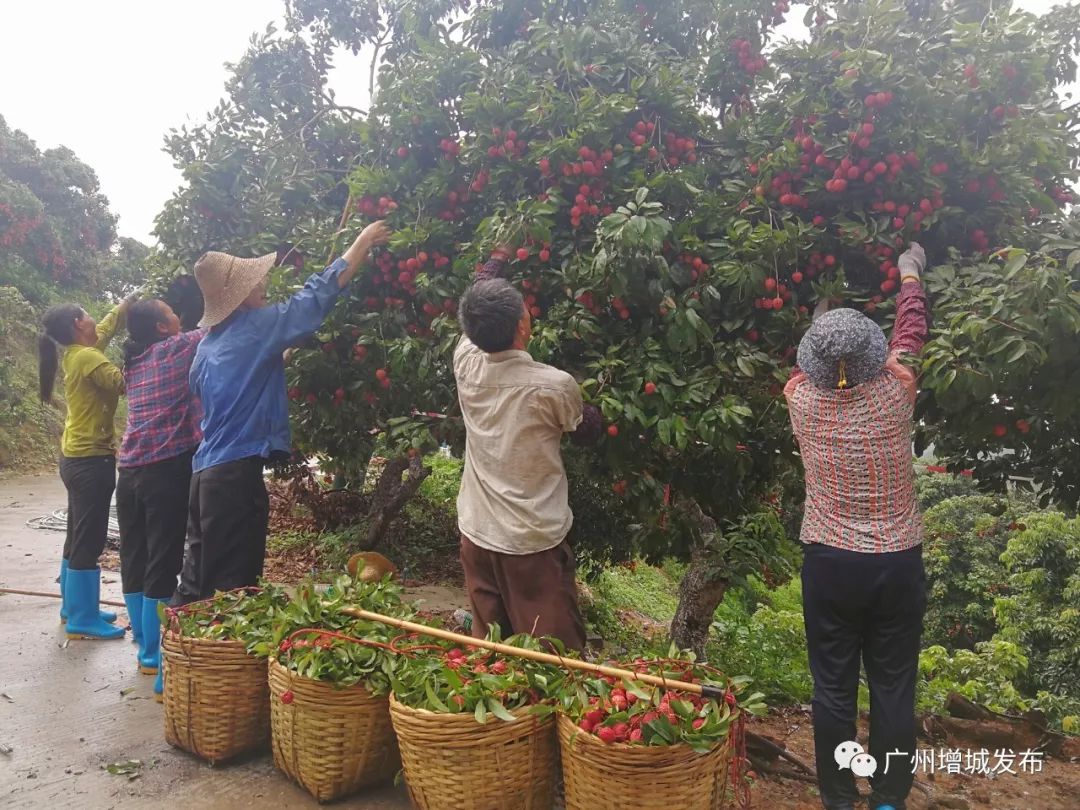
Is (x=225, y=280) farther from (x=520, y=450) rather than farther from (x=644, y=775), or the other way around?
(x=644, y=775)

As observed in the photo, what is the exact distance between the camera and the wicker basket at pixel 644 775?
1854 mm

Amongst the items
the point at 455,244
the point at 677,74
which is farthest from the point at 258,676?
the point at 677,74


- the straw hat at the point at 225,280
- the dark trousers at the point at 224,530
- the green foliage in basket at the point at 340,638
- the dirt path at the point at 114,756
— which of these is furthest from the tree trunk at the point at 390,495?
the green foliage in basket at the point at 340,638

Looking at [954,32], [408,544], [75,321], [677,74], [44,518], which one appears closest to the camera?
[954,32]

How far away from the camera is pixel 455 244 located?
3.40 m

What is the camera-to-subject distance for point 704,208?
3.12 m

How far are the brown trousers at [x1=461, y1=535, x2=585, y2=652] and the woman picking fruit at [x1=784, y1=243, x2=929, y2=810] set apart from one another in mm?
735

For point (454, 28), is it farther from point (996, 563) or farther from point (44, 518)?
point (996, 563)

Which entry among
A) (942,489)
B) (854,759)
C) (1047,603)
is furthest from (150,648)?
(942,489)

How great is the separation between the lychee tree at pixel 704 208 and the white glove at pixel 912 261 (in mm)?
58

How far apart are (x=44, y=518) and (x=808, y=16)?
8.11 metres

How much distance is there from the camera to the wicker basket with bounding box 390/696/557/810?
204cm

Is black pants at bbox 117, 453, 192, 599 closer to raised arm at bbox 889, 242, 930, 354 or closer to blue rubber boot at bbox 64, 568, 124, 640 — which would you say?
blue rubber boot at bbox 64, 568, 124, 640

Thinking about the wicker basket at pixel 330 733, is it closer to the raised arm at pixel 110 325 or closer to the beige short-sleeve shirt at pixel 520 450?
the beige short-sleeve shirt at pixel 520 450
